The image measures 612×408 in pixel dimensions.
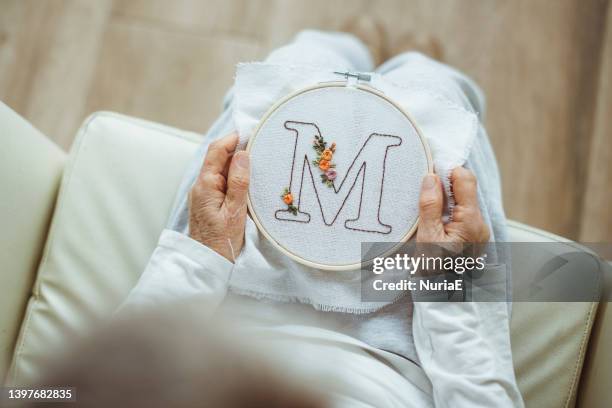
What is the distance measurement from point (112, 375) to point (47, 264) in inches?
22.7

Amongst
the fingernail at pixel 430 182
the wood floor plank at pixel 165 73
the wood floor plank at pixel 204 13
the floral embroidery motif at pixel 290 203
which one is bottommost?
the floral embroidery motif at pixel 290 203

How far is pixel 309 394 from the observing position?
0.49 m

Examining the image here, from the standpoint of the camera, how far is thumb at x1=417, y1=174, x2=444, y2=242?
82cm

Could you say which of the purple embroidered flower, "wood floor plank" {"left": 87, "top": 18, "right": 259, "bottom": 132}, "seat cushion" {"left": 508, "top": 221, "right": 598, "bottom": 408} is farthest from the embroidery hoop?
"wood floor plank" {"left": 87, "top": 18, "right": 259, "bottom": 132}

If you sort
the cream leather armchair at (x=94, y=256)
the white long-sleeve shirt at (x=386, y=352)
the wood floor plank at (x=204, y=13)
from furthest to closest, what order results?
1. the wood floor plank at (x=204, y=13)
2. the cream leather armchair at (x=94, y=256)
3. the white long-sleeve shirt at (x=386, y=352)

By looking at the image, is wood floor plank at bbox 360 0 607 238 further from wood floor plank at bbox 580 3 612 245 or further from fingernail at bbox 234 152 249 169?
fingernail at bbox 234 152 249 169

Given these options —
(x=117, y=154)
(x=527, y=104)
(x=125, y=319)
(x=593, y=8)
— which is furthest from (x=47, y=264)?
(x=593, y=8)

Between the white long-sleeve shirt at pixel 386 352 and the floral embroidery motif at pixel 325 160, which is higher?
the floral embroidery motif at pixel 325 160

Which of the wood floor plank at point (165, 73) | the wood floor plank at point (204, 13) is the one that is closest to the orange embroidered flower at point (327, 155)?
the wood floor plank at point (165, 73)

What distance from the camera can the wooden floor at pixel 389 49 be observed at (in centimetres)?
146

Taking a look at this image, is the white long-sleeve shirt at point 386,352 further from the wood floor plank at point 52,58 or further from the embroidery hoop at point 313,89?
the wood floor plank at point 52,58

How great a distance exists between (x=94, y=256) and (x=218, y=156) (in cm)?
30

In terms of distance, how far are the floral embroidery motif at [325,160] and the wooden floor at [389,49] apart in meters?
0.70

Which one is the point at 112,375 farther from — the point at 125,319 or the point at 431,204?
the point at 431,204
